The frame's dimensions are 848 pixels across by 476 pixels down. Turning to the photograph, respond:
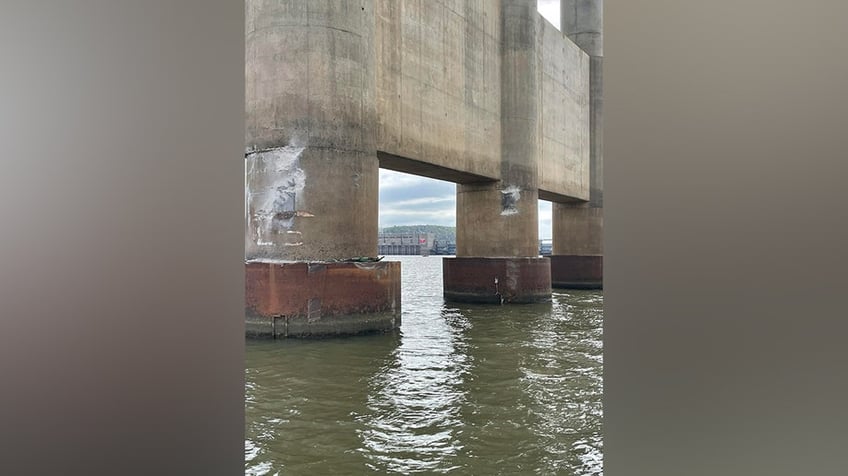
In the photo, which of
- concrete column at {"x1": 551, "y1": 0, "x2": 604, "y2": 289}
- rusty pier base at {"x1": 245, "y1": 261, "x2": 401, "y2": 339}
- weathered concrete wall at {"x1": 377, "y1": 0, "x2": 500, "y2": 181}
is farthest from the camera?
concrete column at {"x1": 551, "y1": 0, "x2": 604, "y2": 289}

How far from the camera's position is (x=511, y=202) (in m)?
17.0

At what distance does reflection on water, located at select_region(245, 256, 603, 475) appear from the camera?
158 inches

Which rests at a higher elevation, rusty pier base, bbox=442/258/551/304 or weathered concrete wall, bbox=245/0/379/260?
weathered concrete wall, bbox=245/0/379/260

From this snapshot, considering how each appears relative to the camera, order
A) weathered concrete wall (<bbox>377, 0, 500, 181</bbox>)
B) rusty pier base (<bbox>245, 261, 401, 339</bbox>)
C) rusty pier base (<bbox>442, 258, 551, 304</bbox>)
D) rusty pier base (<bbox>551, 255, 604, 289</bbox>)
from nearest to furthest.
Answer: rusty pier base (<bbox>245, 261, 401, 339</bbox>)
weathered concrete wall (<bbox>377, 0, 500, 181</bbox>)
rusty pier base (<bbox>442, 258, 551, 304</bbox>)
rusty pier base (<bbox>551, 255, 604, 289</bbox>)

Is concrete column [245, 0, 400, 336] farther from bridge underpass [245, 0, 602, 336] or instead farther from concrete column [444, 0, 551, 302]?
concrete column [444, 0, 551, 302]

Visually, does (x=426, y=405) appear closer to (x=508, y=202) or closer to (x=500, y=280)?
(x=500, y=280)

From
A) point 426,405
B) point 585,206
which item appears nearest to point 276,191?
point 426,405

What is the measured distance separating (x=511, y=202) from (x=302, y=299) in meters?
9.11

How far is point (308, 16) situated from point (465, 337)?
21.6ft

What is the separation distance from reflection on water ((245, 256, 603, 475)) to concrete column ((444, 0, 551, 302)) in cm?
639

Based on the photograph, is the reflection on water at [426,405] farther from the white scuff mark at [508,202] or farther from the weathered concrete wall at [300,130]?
the white scuff mark at [508,202]

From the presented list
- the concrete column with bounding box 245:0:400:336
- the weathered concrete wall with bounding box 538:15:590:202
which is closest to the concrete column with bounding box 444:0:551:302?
the weathered concrete wall with bounding box 538:15:590:202
